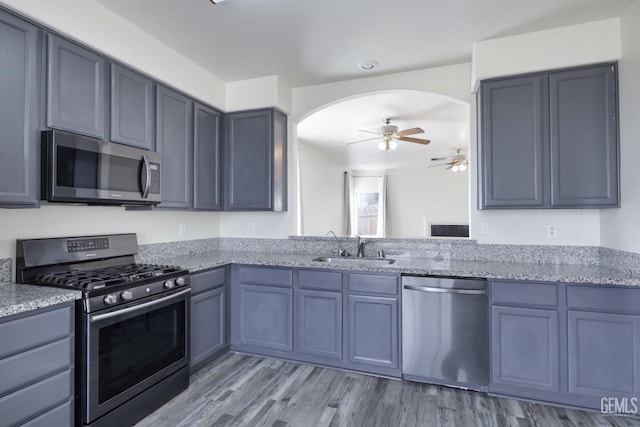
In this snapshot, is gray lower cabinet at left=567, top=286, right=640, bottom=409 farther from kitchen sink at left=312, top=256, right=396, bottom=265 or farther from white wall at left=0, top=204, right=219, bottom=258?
white wall at left=0, top=204, right=219, bottom=258

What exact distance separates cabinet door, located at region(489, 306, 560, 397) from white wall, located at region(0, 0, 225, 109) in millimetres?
3108

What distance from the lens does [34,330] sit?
1546mm

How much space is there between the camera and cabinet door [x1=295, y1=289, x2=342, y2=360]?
2.75 meters

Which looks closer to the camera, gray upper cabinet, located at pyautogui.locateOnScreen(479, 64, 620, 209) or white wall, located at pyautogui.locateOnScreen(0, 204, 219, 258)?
white wall, located at pyautogui.locateOnScreen(0, 204, 219, 258)

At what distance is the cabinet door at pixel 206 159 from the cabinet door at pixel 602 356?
3023mm

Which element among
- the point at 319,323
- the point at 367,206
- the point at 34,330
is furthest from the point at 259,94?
the point at 367,206

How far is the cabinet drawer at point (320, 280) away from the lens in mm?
2748

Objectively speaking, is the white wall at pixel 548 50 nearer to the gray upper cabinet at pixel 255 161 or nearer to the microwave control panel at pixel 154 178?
the gray upper cabinet at pixel 255 161

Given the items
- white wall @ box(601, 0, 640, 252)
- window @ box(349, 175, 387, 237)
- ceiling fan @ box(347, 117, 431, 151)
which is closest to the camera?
white wall @ box(601, 0, 640, 252)

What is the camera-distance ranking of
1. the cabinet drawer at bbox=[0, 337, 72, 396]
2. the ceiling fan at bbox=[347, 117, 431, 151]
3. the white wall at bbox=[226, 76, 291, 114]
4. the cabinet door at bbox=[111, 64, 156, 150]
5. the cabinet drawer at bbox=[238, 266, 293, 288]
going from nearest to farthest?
the cabinet drawer at bbox=[0, 337, 72, 396] < the cabinet door at bbox=[111, 64, 156, 150] < the cabinet drawer at bbox=[238, 266, 293, 288] < the white wall at bbox=[226, 76, 291, 114] < the ceiling fan at bbox=[347, 117, 431, 151]

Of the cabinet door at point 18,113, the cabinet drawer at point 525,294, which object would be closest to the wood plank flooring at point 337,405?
the cabinet drawer at point 525,294

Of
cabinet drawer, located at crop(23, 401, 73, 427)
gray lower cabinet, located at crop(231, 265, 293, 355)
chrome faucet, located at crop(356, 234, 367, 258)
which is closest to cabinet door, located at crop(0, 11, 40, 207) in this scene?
cabinet drawer, located at crop(23, 401, 73, 427)

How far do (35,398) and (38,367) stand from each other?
0.14m

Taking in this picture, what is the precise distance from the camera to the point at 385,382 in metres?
2.58
